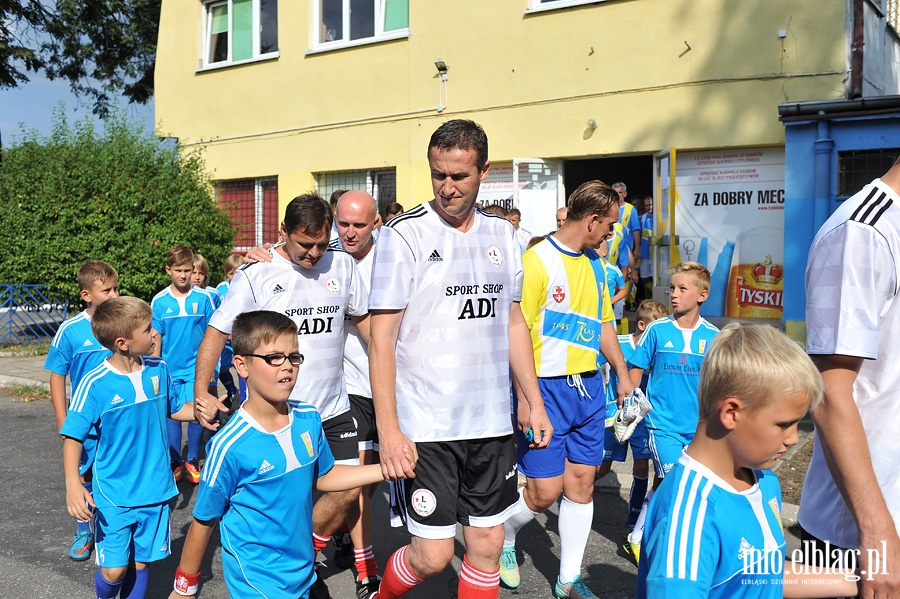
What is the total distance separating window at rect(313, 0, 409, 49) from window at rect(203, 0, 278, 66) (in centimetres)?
117

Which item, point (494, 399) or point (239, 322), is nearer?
point (239, 322)

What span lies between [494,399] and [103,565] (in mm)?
1989

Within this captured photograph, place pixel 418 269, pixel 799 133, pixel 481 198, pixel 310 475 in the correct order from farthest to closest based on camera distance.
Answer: pixel 481 198 → pixel 799 133 → pixel 418 269 → pixel 310 475

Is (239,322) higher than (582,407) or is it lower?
higher

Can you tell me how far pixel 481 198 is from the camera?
550 inches

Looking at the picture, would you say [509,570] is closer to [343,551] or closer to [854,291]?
[343,551]

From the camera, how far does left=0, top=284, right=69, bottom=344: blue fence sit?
14.7m

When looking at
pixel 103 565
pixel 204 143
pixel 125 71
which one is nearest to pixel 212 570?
pixel 103 565

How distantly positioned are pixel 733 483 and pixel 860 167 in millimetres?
9294

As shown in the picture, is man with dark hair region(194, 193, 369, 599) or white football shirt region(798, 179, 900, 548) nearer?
white football shirt region(798, 179, 900, 548)

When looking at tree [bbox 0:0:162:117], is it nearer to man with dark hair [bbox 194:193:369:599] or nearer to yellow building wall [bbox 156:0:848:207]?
yellow building wall [bbox 156:0:848:207]

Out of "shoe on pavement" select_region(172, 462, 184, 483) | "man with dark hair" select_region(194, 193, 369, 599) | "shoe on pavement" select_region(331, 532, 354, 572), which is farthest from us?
"shoe on pavement" select_region(172, 462, 184, 483)

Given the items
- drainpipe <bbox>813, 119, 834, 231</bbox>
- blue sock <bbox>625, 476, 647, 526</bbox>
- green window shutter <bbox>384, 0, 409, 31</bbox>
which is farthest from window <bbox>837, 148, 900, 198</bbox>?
green window shutter <bbox>384, 0, 409, 31</bbox>

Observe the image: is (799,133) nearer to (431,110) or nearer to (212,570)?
(431,110)
